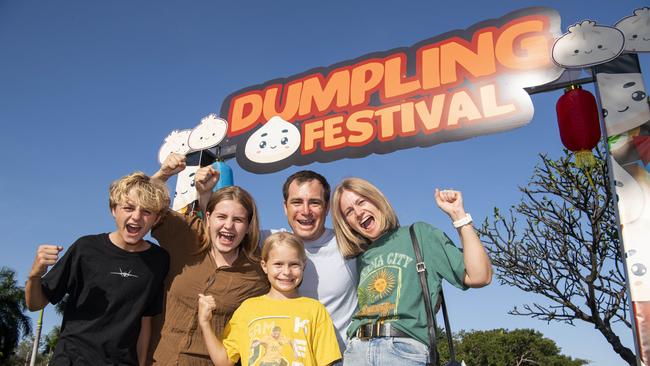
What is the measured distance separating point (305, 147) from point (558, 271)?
723 cm

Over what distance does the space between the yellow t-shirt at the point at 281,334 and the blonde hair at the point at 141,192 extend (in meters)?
0.85

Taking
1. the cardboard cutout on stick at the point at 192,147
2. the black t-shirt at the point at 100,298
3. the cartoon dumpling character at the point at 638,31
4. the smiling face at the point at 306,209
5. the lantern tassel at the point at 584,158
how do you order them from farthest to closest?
the cardboard cutout on stick at the point at 192,147, the lantern tassel at the point at 584,158, the cartoon dumpling character at the point at 638,31, the smiling face at the point at 306,209, the black t-shirt at the point at 100,298

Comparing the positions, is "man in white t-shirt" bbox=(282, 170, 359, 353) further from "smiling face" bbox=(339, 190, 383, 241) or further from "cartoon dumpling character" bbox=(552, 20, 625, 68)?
"cartoon dumpling character" bbox=(552, 20, 625, 68)

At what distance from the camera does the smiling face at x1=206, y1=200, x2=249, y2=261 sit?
10.2ft

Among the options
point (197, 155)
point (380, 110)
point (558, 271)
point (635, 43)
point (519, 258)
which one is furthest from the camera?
point (519, 258)

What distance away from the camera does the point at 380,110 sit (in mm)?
6758

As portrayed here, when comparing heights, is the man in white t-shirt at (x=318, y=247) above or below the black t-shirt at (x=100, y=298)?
above

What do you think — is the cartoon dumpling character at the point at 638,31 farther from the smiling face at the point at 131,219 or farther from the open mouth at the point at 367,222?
the smiling face at the point at 131,219

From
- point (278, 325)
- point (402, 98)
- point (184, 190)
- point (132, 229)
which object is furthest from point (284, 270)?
point (184, 190)

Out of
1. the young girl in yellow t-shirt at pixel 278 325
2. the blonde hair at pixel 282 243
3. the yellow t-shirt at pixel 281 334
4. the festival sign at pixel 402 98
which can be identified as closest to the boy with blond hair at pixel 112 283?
the young girl in yellow t-shirt at pixel 278 325

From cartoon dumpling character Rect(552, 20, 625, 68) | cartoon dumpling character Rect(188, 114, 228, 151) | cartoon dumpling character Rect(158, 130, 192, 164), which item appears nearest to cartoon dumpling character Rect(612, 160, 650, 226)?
cartoon dumpling character Rect(552, 20, 625, 68)

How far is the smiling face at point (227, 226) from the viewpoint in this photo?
3102 millimetres

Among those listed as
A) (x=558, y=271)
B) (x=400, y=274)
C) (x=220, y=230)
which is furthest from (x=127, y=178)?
(x=558, y=271)

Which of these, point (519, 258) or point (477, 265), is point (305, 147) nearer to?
point (477, 265)
